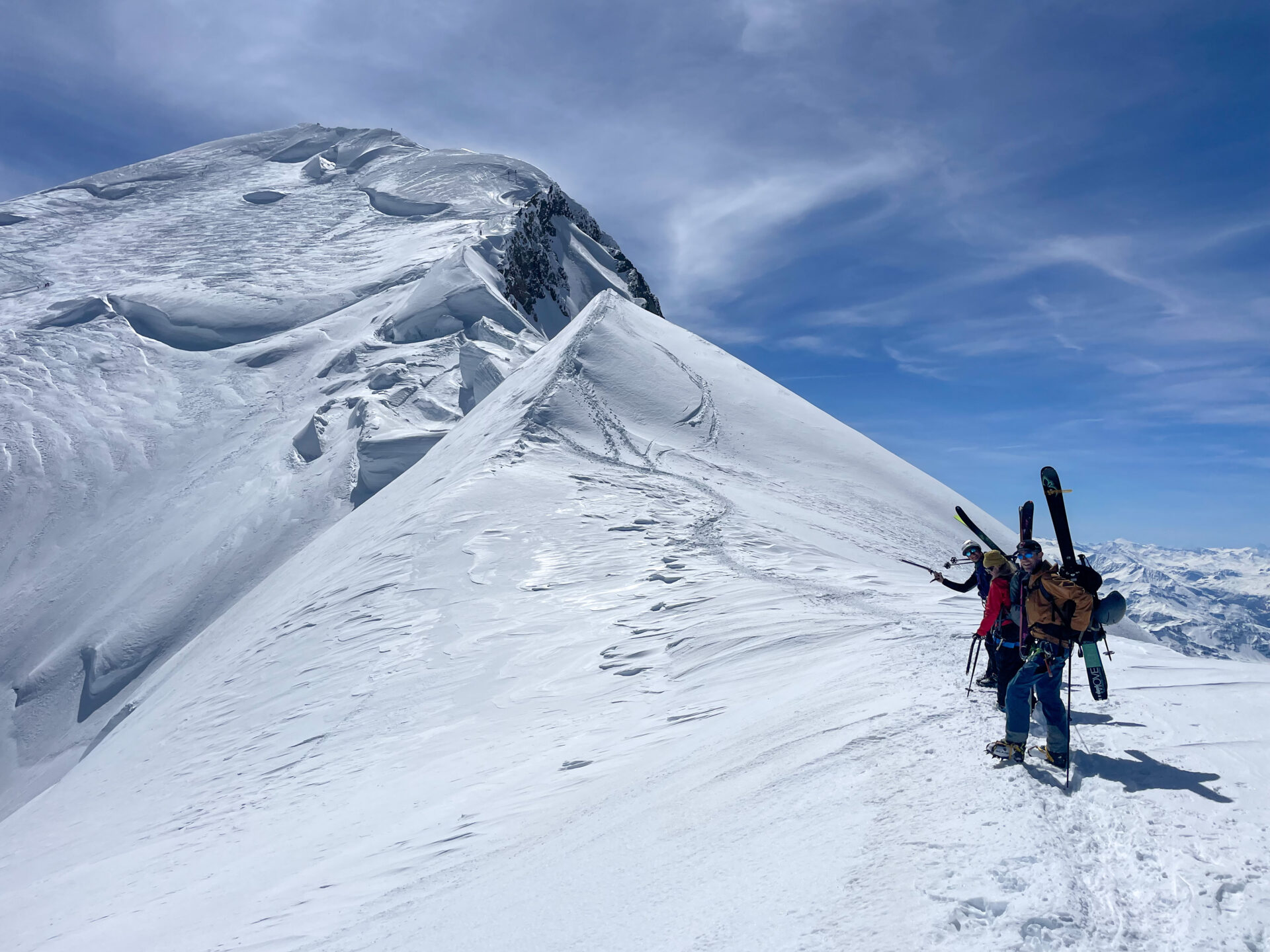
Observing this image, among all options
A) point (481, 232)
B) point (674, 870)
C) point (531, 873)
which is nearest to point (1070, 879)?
point (674, 870)

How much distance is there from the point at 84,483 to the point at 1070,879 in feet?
137

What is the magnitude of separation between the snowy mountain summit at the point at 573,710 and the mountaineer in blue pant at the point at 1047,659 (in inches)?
7.8

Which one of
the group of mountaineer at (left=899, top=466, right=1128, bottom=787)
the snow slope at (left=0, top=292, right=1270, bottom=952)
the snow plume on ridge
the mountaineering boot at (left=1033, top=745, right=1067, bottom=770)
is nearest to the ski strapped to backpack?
the group of mountaineer at (left=899, top=466, right=1128, bottom=787)

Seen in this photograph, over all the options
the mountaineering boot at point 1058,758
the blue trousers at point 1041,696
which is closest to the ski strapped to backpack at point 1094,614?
the blue trousers at point 1041,696

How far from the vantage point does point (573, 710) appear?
8.71 m

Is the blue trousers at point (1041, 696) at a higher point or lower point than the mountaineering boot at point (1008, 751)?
higher

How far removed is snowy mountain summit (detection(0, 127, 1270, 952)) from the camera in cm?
385

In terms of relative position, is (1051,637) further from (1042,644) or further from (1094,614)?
(1094,614)

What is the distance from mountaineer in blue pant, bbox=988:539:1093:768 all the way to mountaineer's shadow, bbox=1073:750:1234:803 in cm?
23

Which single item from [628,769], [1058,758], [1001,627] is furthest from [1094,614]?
[628,769]

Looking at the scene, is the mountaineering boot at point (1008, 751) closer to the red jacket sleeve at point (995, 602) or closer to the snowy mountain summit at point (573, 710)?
the snowy mountain summit at point (573, 710)

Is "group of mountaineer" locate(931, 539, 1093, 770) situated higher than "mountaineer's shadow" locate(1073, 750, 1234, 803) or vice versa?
"group of mountaineer" locate(931, 539, 1093, 770)

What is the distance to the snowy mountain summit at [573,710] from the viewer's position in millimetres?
3854

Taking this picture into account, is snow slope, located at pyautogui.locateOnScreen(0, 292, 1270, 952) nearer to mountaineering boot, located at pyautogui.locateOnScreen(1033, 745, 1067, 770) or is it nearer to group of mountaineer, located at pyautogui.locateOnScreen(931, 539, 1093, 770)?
mountaineering boot, located at pyautogui.locateOnScreen(1033, 745, 1067, 770)
